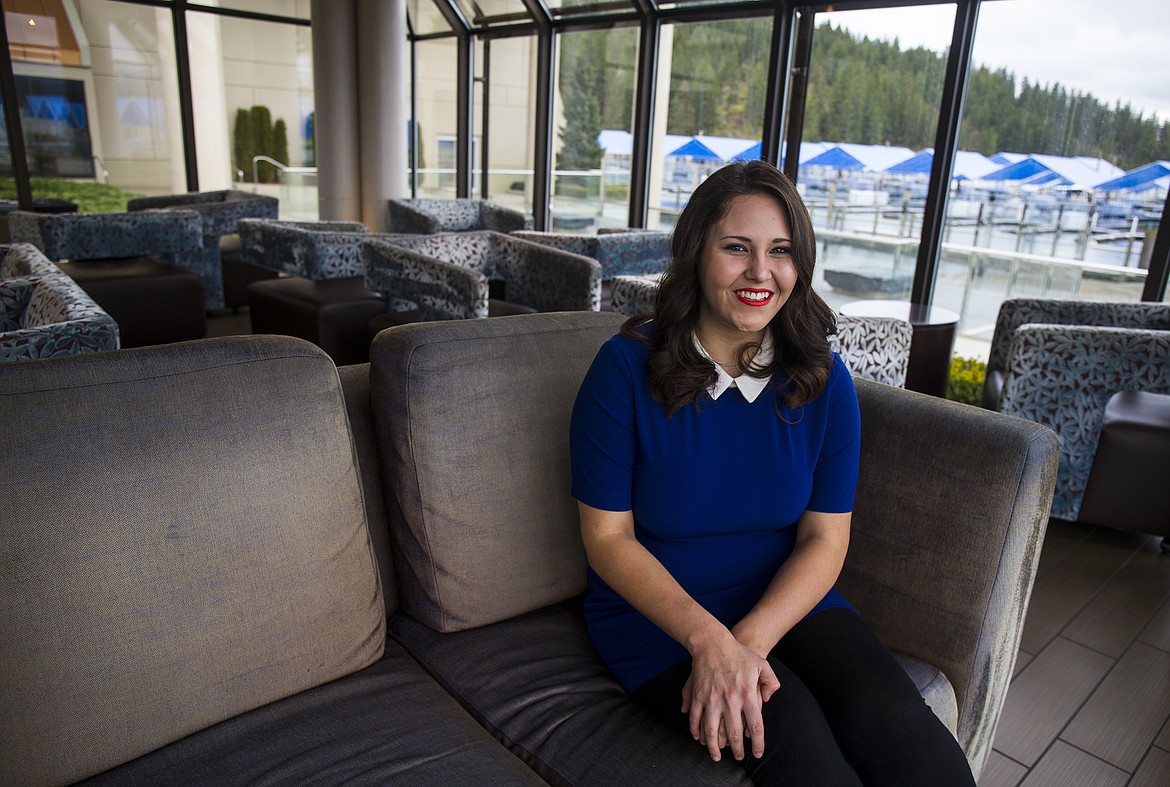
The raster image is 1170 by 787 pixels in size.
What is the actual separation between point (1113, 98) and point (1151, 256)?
0.81 m

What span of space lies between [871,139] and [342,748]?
4839mm

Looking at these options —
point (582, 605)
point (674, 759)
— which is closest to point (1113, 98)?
point (582, 605)

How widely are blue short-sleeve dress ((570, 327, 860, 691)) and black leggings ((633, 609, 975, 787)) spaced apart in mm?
95

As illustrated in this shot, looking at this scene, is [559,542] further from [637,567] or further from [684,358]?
[684,358]

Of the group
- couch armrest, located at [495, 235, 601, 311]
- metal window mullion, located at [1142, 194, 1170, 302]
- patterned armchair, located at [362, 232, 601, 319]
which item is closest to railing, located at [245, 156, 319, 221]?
patterned armchair, located at [362, 232, 601, 319]

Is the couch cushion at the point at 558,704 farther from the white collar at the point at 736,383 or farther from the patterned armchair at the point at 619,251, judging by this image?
the patterned armchair at the point at 619,251

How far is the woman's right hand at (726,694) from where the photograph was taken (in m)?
1.17

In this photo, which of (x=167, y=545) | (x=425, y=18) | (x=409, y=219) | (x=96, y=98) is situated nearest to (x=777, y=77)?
(x=409, y=219)

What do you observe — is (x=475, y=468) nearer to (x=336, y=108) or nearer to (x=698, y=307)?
(x=698, y=307)

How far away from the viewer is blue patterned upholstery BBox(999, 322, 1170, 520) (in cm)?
288

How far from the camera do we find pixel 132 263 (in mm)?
5199

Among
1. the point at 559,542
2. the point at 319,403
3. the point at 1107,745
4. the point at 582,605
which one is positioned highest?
the point at 319,403

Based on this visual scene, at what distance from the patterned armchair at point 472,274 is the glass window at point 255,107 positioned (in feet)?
13.4

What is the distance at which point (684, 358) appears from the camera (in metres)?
1.38
